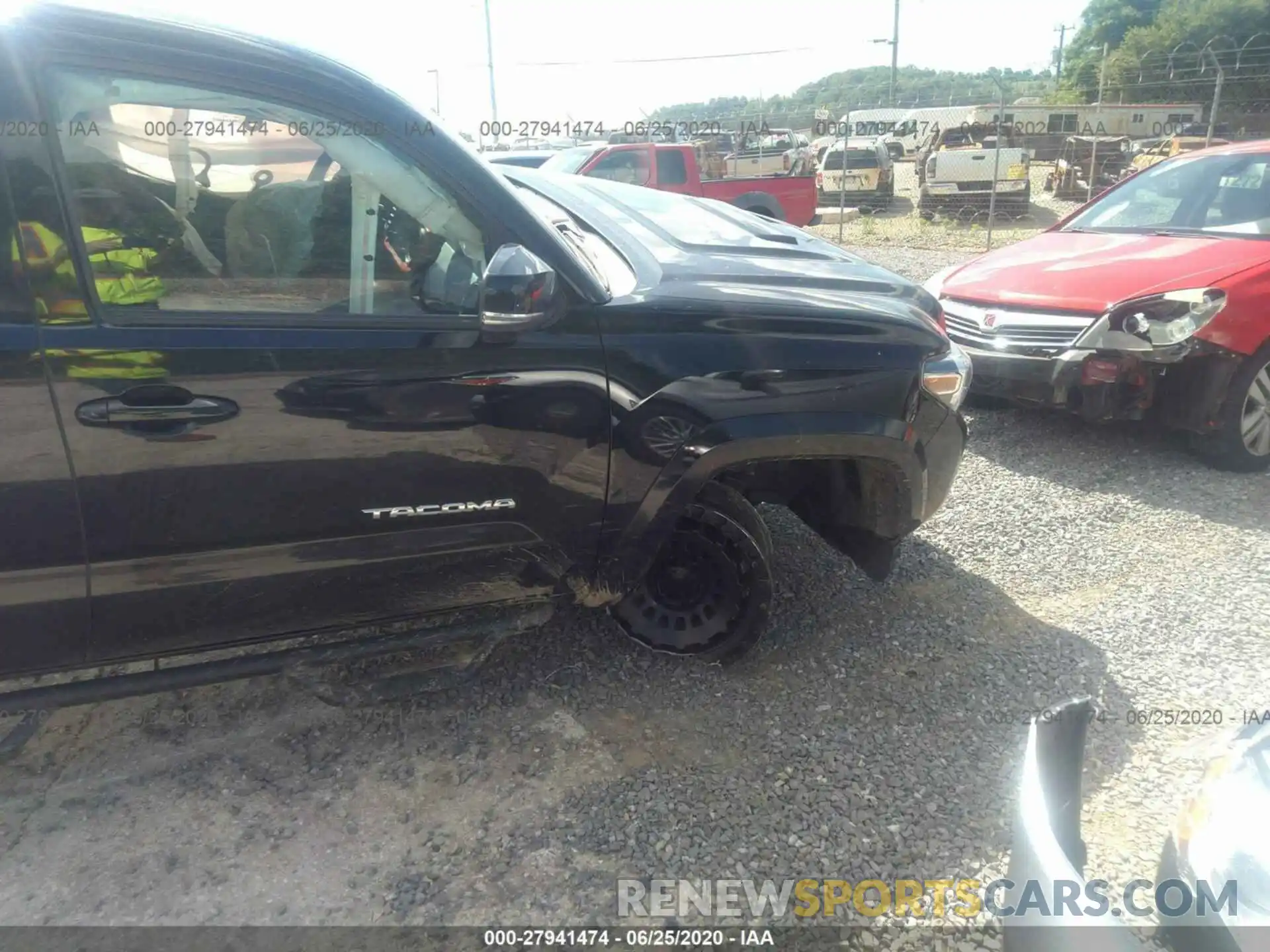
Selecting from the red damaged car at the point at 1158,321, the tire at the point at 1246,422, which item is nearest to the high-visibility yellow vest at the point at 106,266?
the red damaged car at the point at 1158,321

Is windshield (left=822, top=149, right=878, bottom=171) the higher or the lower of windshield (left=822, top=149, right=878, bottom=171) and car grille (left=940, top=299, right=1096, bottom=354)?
the higher

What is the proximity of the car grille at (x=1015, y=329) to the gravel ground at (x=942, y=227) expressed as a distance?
8890mm

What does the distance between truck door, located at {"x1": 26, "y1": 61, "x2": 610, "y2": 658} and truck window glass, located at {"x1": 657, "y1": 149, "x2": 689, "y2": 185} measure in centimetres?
1035

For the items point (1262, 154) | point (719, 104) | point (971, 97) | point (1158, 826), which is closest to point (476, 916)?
point (1158, 826)

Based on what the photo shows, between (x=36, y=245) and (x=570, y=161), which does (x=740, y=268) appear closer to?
(x=36, y=245)

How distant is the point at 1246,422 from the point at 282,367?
4.65 m

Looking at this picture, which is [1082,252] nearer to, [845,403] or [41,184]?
[845,403]

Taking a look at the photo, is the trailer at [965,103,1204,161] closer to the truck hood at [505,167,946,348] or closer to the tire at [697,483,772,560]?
the truck hood at [505,167,946,348]

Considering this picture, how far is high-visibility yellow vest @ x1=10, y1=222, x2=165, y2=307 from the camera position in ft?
6.84

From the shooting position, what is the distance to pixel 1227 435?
470cm

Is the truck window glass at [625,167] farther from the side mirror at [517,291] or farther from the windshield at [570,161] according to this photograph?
the side mirror at [517,291]

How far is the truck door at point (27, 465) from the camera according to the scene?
205cm

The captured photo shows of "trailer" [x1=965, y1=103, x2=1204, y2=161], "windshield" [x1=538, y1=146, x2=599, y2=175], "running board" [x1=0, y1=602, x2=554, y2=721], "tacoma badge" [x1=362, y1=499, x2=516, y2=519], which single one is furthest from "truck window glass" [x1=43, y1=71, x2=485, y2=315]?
"trailer" [x1=965, y1=103, x2=1204, y2=161]

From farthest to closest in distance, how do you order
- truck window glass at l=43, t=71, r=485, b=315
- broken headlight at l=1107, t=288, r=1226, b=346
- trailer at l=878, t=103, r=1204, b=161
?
trailer at l=878, t=103, r=1204, b=161, broken headlight at l=1107, t=288, r=1226, b=346, truck window glass at l=43, t=71, r=485, b=315
